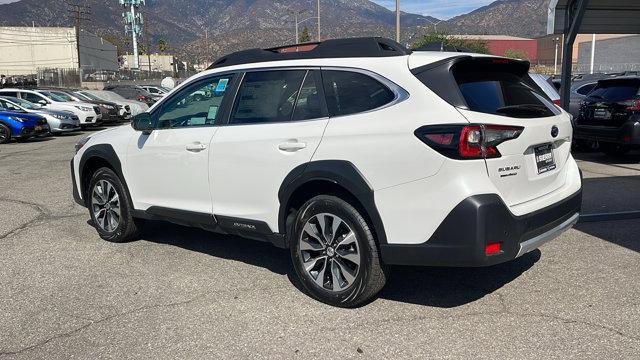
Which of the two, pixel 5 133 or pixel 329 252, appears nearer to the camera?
pixel 329 252

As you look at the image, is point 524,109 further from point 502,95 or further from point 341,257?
point 341,257

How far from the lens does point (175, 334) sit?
3.69m

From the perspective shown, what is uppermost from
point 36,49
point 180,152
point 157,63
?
point 157,63

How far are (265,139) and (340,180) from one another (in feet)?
2.56

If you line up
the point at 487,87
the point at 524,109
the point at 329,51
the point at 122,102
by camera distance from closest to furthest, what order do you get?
the point at 524,109, the point at 487,87, the point at 329,51, the point at 122,102

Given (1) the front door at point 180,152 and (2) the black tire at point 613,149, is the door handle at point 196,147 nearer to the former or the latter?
(1) the front door at point 180,152

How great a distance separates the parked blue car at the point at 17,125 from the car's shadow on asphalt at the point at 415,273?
13211mm

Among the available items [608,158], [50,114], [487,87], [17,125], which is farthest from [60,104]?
[487,87]

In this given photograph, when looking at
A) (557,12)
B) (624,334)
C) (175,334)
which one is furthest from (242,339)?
(557,12)

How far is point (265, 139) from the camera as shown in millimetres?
4250

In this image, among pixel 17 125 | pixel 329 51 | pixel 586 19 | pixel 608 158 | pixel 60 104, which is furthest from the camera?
pixel 60 104

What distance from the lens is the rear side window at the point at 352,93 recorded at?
12.5 ft

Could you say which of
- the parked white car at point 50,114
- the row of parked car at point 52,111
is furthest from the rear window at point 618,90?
the parked white car at point 50,114

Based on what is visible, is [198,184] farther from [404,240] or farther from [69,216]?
[69,216]
